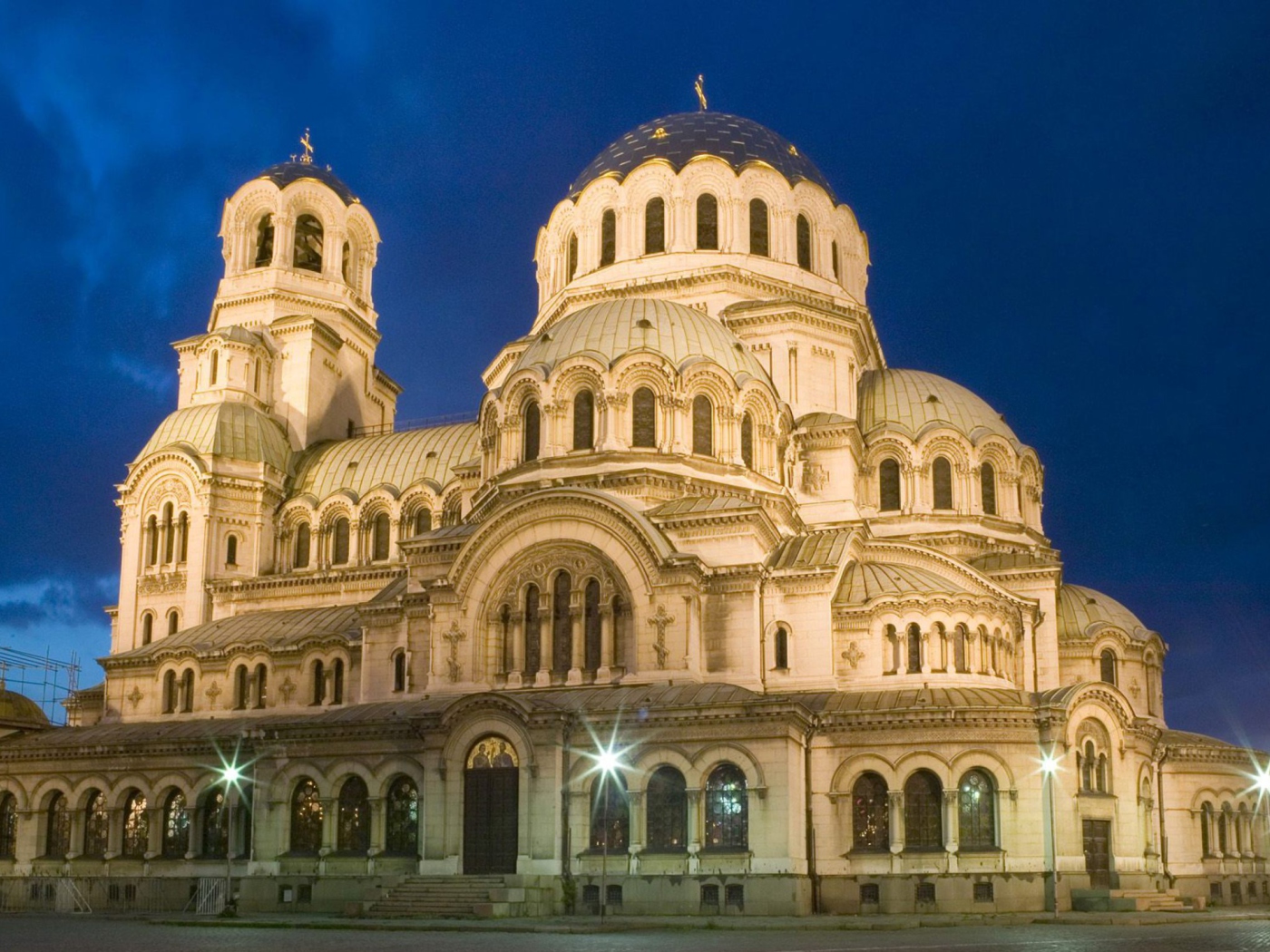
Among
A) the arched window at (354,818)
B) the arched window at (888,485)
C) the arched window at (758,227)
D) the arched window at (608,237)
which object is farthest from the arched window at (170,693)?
the arched window at (758,227)

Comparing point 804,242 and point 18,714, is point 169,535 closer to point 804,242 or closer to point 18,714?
point 18,714

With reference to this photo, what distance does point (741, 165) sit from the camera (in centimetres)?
5588

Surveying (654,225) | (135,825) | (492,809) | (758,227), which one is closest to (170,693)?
(135,825)

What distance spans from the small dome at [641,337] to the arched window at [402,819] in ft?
43.8

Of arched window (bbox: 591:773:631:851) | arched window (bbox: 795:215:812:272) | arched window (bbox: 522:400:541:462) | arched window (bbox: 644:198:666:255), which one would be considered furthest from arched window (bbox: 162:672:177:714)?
arched window (bbox: 795:215:812:272)

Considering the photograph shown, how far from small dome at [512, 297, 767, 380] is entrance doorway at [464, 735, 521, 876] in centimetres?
1249

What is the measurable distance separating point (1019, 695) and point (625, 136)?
29064mm

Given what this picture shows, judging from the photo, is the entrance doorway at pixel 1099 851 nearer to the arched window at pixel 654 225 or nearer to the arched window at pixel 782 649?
the arched window at pixel 782 649

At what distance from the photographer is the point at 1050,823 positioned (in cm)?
3744

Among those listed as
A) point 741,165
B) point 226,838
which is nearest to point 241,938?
point 226,838

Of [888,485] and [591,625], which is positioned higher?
[888,485]

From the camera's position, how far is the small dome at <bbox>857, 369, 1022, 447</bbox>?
52.7 meters

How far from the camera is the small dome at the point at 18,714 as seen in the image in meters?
56.9

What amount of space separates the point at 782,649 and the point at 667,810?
610 centimetres
